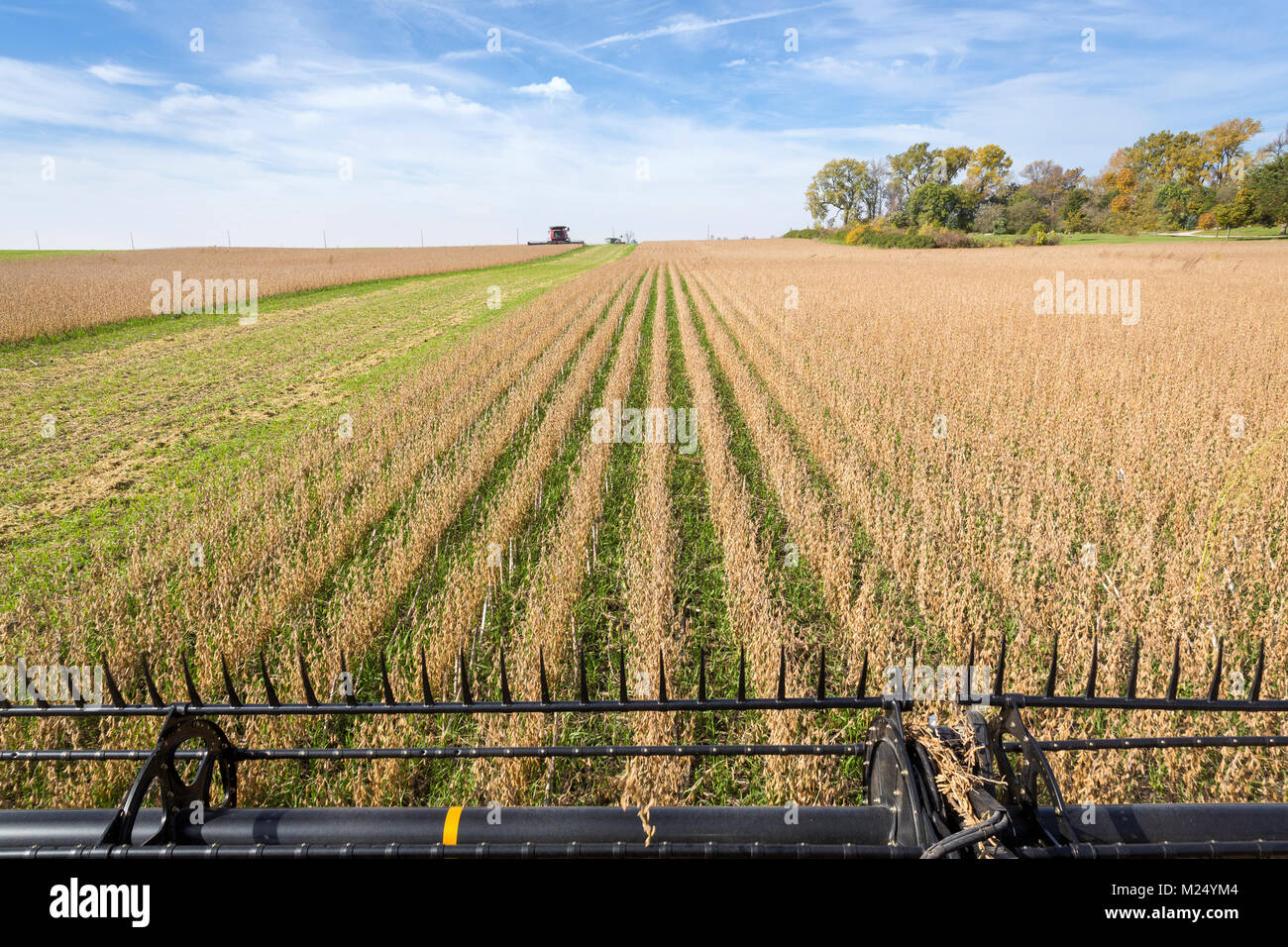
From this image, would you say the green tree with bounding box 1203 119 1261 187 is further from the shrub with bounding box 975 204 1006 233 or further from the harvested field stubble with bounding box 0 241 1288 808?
the harvested field stubble with bounding box 0 241 1288 808

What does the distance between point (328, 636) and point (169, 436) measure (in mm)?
6519

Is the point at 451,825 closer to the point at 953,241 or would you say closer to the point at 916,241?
the point at 953,241

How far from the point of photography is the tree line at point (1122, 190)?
57281 mm

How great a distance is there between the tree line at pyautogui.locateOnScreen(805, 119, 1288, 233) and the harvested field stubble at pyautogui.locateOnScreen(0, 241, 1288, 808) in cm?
6664

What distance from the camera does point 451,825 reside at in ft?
6.61

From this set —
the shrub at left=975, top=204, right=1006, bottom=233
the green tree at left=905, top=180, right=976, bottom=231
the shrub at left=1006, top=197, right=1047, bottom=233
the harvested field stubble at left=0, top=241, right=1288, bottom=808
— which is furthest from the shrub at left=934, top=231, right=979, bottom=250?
the harvested field stubble at left=0, top=241, right=1288, bottom=808

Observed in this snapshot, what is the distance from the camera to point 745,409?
9609mm

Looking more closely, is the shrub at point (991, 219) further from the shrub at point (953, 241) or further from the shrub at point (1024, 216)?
the shrub at point (953, 241)

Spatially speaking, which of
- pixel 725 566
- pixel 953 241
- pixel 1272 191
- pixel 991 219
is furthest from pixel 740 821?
pixel 991 219

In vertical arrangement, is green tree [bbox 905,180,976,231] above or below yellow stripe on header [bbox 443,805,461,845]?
above

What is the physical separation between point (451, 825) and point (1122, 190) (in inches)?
3958

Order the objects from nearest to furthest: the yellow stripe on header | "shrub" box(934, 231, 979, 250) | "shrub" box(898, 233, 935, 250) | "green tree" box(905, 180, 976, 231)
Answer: the yellow stripe on header
"shrub" box(934, 231, 979, 250)
"shrub" box(898, 233, 935, 250)
"green tree" box(905, 180, 976, 231)

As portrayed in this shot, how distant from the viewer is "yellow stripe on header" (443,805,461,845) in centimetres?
200
